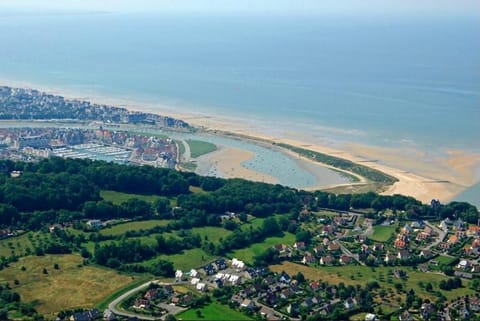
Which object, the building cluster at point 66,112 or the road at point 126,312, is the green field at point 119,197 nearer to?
the road at point 126,312

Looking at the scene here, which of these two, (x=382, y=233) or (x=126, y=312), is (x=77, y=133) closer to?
(x=382, y=233)

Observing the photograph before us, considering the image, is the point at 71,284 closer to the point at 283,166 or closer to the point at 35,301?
the point at 35,301

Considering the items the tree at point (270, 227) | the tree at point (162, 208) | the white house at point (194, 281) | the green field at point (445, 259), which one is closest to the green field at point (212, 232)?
the tree at point (270, 227)

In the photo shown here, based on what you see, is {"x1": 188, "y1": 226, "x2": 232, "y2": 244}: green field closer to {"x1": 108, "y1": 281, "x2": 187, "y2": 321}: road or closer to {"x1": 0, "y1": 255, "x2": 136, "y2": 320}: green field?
{"x1": 0, "y1": 255, "x2": 136, "y2": 320}: green field

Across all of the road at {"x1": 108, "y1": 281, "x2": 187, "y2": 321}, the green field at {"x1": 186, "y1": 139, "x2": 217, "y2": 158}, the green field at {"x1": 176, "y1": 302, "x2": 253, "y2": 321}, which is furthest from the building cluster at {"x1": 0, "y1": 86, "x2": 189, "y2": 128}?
the green field at {"x1": 176, "y1": 302, "x2": 253, "y2": 321}

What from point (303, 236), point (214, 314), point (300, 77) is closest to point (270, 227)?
point (303, 236)

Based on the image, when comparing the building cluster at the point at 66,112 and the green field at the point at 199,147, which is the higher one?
the building cluster at the point at 66,112
